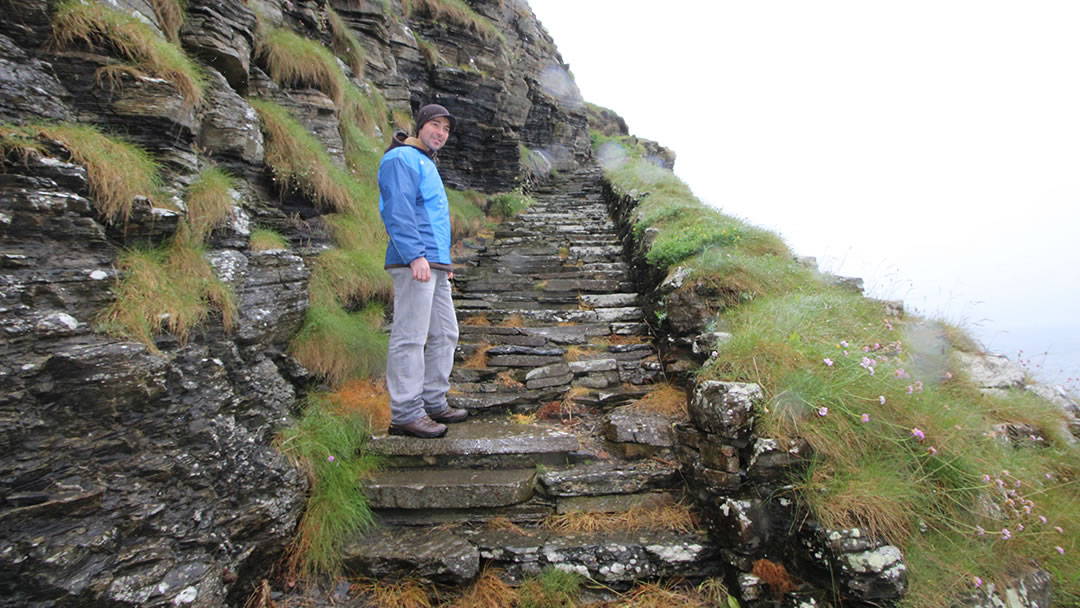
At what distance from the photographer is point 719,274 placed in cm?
482

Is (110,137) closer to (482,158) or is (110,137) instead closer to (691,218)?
(691,218)

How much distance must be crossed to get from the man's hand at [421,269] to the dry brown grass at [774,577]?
9.63ft

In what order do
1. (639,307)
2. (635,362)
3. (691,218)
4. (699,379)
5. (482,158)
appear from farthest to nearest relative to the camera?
(482,158), (691,218), (639,307), (635,362), (699,379)

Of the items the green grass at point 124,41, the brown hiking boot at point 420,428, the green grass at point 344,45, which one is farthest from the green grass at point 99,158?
the green grass at point 344,45

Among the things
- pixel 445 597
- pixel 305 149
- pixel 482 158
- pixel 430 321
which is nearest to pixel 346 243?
pixel 305 149

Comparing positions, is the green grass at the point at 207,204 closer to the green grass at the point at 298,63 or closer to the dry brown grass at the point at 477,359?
the dry brown grass at the point at 477,359

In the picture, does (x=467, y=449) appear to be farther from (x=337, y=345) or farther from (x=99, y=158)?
(x=99, y=158)

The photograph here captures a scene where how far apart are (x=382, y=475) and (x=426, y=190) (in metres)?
2.34

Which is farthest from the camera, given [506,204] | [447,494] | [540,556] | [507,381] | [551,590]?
[506,204]

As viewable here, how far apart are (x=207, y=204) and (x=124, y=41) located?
1.39 meters

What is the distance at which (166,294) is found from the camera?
292 cm

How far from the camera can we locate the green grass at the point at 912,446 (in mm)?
2568

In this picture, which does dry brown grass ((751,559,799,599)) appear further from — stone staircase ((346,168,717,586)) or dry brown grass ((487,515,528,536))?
dry brown grass ((487,515,528,536))

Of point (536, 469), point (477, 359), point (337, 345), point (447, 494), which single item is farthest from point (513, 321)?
point (447, 494)
